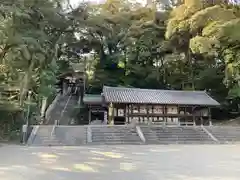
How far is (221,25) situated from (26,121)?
14.6m

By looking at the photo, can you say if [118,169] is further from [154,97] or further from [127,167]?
[154,97]

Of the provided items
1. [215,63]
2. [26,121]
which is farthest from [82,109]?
[215,63]

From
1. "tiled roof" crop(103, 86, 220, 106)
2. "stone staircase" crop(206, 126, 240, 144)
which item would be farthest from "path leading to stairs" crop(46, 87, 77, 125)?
"stone staircase" crop(206, 126, 240, 144)

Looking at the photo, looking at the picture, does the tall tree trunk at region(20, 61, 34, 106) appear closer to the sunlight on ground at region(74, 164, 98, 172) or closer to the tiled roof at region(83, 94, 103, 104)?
the tiled roof at region(83, 94, 103, 104)

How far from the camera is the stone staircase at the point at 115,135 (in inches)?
700

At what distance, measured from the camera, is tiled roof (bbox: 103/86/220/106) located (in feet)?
80.0

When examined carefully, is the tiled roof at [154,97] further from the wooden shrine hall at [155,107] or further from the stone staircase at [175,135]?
the stone staircase at [175,135]

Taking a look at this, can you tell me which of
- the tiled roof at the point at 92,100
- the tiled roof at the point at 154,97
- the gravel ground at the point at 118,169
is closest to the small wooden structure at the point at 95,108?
the tiled roof at the point at 92,100

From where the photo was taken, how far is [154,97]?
83.8ft

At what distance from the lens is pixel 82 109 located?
3109 centimetres

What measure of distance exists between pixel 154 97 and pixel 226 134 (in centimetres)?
698

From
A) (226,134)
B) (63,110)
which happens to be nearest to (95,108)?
(63,110)

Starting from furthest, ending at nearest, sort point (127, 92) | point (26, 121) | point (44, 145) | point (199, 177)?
1. point (127, 92)
2. point (26, 121)
3. point (44, 145)
4. point (199, 177)

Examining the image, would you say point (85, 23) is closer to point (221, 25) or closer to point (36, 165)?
point (221, 25)
